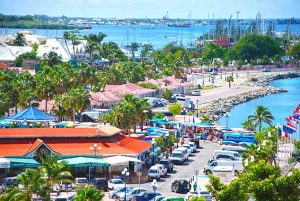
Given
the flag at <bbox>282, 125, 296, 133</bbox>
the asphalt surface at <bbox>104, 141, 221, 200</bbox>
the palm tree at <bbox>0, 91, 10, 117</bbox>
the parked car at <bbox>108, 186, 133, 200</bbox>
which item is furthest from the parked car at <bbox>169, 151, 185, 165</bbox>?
the palm tree at <bbox>0, 91, 10, 117</bbox>

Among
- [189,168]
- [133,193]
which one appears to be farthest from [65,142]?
[133,193]

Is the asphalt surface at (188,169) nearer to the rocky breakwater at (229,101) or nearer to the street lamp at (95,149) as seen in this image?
the street lamp at (95,149)

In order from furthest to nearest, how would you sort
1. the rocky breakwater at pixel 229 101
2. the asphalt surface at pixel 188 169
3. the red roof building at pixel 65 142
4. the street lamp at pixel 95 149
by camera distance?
the rocky breakwater at pixel 229 101 < the red roof building at pixel 65 142 < the street lamp at pixel 95 149 < the asphalt surface at pixel 188 169

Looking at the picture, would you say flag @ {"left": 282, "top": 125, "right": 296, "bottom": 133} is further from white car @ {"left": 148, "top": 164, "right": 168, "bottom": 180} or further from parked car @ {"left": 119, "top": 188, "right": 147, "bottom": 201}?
parked car @ {"left": 119, "top": 188, "right": 147, "bottom": 201}

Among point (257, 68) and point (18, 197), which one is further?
point (257, 68)

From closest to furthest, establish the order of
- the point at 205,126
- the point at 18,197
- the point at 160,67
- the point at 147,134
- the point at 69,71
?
the point at 18,197 → the point at 147,134 → the point at 205,126 → the point at 69,71 → the point at 160,67

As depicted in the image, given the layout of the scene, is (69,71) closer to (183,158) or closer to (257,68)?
(183,158)

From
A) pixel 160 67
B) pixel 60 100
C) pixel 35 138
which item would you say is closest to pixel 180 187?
pixel 35 138

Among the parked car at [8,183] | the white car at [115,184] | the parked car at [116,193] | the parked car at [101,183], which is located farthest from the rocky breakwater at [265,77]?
the parked car at [116,193]
